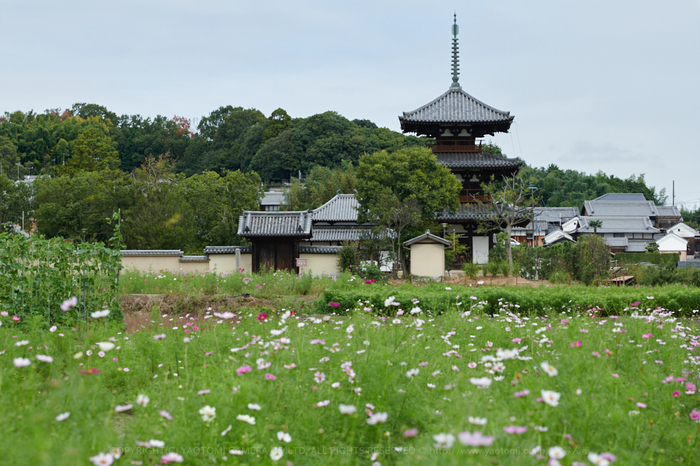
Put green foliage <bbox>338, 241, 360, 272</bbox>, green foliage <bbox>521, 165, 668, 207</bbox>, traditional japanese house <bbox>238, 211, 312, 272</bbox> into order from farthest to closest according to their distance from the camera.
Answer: green foliage <bbox>521, 165, 668, 207</bbox>, traditional japanese house <bbox>238, 211, 312, 272</bbox>, green foliage <bbox>338, 241, 360, 272</bbox>

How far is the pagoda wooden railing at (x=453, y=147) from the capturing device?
23.6m

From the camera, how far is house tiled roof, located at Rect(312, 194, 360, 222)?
3023 cm

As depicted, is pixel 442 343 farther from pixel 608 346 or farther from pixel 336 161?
pixel 336 161

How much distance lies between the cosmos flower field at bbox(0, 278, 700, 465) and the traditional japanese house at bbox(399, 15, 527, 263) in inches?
726

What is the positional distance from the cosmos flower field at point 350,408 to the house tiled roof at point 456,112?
19.3 m

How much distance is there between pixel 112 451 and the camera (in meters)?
2.48

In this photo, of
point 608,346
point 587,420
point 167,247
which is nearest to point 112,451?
point 587,420

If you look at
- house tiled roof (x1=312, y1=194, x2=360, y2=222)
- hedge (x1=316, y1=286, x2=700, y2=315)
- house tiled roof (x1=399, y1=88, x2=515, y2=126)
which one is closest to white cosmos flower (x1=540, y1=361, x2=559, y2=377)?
hedge (x1=316, y1=286, x2=700, y2=315)

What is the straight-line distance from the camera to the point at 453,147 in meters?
23.6

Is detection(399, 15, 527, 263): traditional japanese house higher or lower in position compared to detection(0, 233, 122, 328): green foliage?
higher

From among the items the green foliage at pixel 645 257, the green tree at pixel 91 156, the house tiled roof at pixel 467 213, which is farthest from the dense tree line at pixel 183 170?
the green foliage at pixel 645 257

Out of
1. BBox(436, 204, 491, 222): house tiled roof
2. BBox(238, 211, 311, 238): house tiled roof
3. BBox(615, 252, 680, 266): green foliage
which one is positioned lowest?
BBox(615, 252, 680, 266): green foliage

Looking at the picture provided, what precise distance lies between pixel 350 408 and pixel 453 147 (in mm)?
22220

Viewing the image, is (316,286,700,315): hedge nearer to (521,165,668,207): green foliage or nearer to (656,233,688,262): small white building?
(656,233,688,262): small white building
